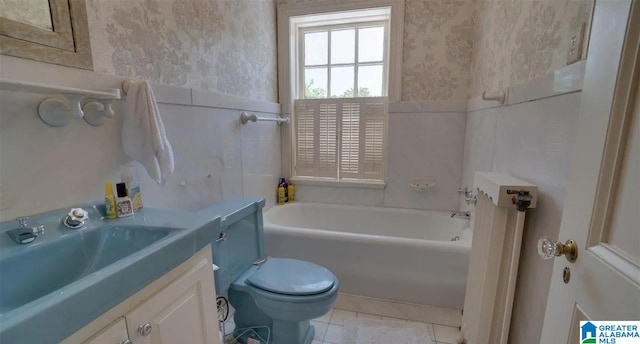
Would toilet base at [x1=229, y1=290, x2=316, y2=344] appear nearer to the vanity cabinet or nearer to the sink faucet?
the vanity cabinet

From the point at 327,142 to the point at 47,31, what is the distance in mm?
1980

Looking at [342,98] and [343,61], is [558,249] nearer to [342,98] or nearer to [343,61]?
[342,98]

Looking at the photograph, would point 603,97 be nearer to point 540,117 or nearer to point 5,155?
point 540,117

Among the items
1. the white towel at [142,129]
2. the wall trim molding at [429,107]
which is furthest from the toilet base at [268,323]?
the wall trim molding at [429,107]

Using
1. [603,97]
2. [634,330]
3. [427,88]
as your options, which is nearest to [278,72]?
[427,88]

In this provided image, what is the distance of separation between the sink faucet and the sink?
1.2 inches

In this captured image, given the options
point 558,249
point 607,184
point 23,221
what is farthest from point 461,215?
point 23,221

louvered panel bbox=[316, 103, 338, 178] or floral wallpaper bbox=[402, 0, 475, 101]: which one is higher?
floral wallpaper bbox=[402, 0, 475, 101]

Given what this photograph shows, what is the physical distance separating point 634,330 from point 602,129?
35 cm

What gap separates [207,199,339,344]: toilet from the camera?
50.9 inches

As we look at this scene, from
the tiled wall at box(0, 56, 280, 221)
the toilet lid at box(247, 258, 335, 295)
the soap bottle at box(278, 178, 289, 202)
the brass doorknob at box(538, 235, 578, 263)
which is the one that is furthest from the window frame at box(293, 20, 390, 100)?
the brass doorknob at box(538, 235, 578, 263)

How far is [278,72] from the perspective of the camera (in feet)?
8.38

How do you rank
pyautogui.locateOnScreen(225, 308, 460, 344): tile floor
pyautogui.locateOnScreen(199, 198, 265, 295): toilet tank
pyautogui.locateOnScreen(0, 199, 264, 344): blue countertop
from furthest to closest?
pyautogui.locateOnScreen(225, 308, 460, 344): tile floor, pyautogui.locateOnScreen(199, 198, 265, 295): toilet tank, pyautogui.locateOnScreen(0, 199, 264, 344): blue countertop

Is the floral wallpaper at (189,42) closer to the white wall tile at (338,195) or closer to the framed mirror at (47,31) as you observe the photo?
the framed mirror at (47,31)
